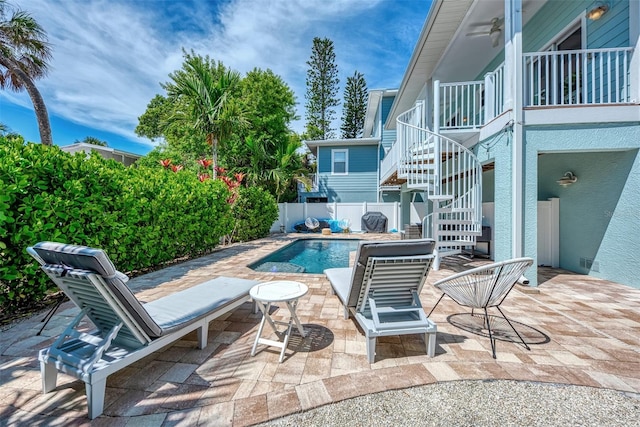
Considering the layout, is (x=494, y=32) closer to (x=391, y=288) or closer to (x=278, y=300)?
(x=391, y=288)

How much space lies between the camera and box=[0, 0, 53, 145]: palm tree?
31.1 ft

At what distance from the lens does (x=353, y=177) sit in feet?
52.4

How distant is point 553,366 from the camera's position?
93.0 inches

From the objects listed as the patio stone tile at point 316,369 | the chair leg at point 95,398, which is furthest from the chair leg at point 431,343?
the chair leg at point 95,398

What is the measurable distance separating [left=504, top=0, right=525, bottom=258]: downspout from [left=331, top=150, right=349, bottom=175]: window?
37.7 ft

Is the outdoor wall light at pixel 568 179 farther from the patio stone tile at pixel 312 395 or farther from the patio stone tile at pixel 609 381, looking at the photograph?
the patio stone tile at pixel 312 395

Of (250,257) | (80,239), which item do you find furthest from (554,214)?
(80,239)

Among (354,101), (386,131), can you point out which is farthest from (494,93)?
(354,101)

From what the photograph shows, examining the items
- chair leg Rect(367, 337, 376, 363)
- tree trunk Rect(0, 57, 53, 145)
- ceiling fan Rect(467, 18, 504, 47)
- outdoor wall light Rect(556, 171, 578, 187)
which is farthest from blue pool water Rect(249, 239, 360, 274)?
tree trunk Rect(0, 57, 53, 145)

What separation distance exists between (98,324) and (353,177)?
14.6m

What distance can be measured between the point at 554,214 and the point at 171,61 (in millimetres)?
13319

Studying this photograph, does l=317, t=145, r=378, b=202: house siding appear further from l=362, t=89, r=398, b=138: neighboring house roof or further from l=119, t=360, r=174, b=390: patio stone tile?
l=119, t=360, r=174, b=390: patio stone tile

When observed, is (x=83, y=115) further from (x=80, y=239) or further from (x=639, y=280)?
(x=639, y=280)

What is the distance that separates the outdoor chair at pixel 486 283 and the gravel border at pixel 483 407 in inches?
22.2
